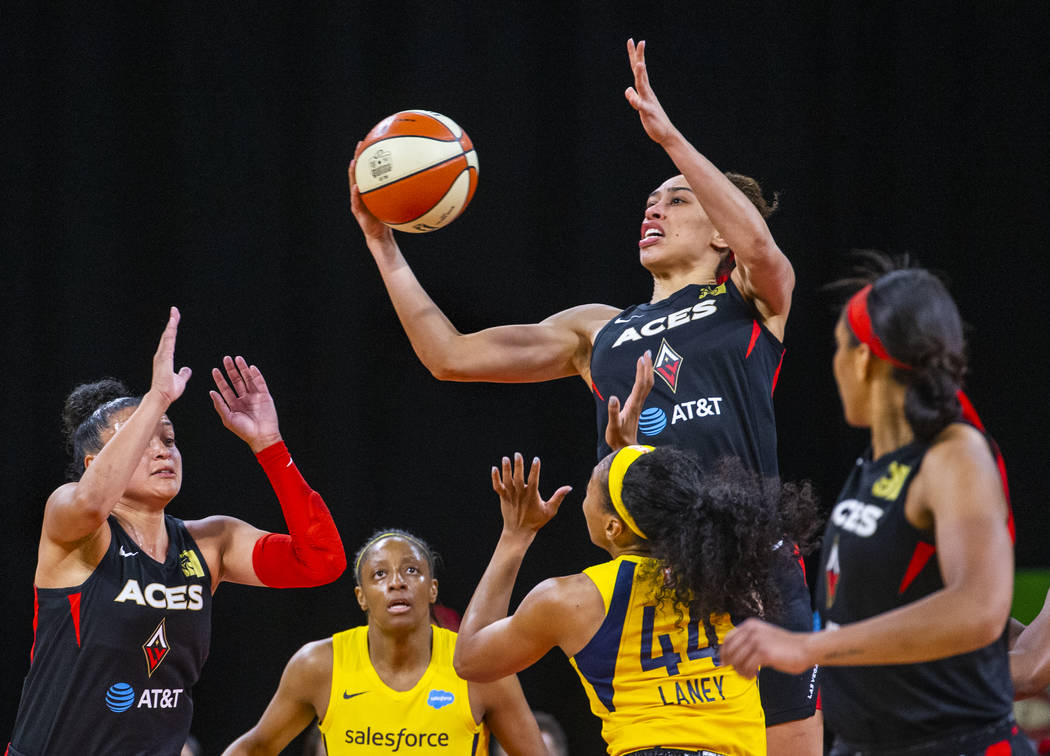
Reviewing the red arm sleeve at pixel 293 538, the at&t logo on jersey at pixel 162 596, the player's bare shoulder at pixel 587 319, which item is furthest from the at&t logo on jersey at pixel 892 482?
the at&t logo on jersey at pixel 162 596

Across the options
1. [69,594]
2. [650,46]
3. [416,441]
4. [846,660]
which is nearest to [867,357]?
[846,660]

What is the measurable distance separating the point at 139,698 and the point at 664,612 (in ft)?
4.65

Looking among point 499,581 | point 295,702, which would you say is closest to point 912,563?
point 499,581

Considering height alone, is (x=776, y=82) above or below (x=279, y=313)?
above

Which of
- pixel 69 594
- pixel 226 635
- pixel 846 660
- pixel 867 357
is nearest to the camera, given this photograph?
pixel 846 660

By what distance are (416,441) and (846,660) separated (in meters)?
3.57

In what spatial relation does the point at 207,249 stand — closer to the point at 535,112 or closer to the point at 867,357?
the point at 535,112

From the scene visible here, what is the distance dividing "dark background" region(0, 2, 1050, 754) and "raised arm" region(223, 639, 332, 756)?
116cm

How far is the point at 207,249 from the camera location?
17.0ft

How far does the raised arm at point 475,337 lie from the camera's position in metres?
3.33

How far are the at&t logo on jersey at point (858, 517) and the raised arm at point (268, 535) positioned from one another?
1.73m

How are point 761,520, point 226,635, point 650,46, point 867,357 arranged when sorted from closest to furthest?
point 867,357
point 761,520
point 226,635
point 650,46

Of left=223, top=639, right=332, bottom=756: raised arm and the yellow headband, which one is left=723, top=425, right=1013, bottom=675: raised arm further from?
left=223, top=639, right=332, bottom=756: raised arm

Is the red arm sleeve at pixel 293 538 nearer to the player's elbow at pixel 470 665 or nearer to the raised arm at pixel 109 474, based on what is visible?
the raised arm at pixel 109 474
